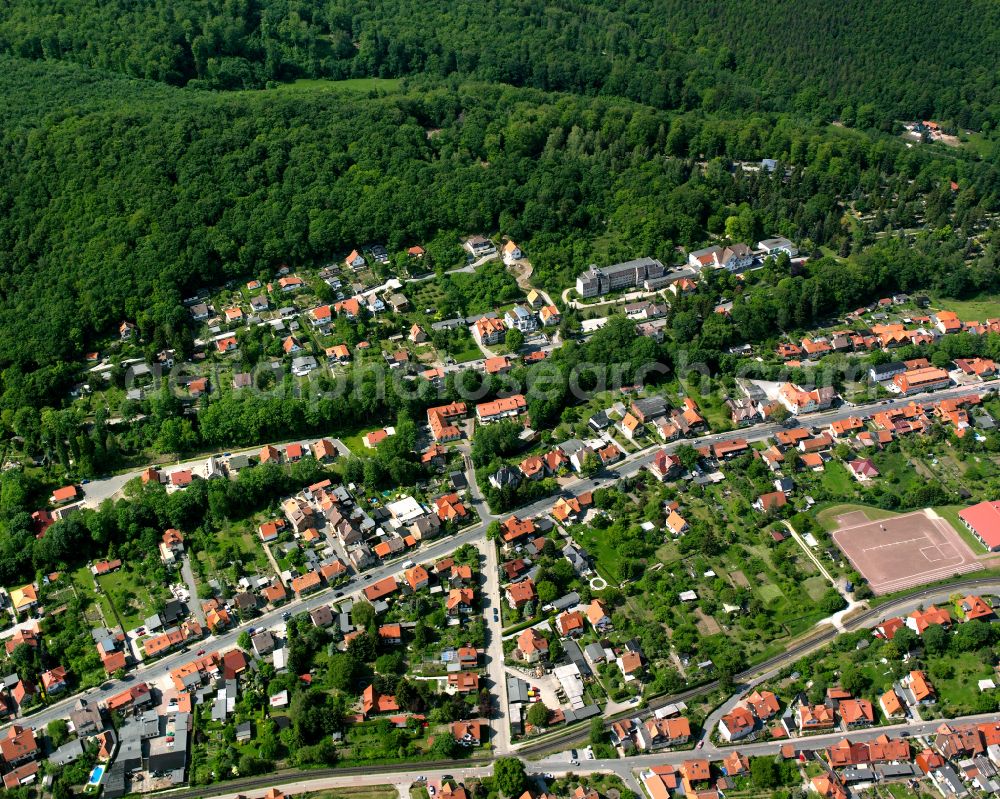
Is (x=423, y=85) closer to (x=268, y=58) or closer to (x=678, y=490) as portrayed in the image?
(x=268, y=58)

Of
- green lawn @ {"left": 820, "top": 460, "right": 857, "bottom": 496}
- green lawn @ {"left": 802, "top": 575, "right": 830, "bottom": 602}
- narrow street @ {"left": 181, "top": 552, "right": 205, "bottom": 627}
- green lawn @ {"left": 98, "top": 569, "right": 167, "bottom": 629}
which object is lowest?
green lawn @ {"left": 98, "top": 569, "right": 167, "bottom": 629}

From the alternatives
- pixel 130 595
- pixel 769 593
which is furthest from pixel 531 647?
pixel 130 595

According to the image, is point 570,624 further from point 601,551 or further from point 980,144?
point 980,144

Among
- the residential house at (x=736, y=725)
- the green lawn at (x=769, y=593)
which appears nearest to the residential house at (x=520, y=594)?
the residential house at (x=736, y=725)

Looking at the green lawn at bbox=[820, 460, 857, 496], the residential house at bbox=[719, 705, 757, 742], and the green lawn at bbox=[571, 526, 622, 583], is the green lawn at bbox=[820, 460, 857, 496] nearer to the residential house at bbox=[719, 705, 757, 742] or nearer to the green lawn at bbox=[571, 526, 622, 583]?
the green lawn at bbox=[571, 526, 622, 583]

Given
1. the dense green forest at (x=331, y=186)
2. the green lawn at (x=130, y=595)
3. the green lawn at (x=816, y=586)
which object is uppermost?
the dense green forest at (x=331, y=186)

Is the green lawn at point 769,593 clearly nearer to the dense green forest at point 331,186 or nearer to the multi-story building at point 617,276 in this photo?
the multi-story building at point 617,276

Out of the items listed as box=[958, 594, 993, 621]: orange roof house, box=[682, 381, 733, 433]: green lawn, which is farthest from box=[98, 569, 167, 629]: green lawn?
box=[958, 594, 993, 621]: orange roof house
